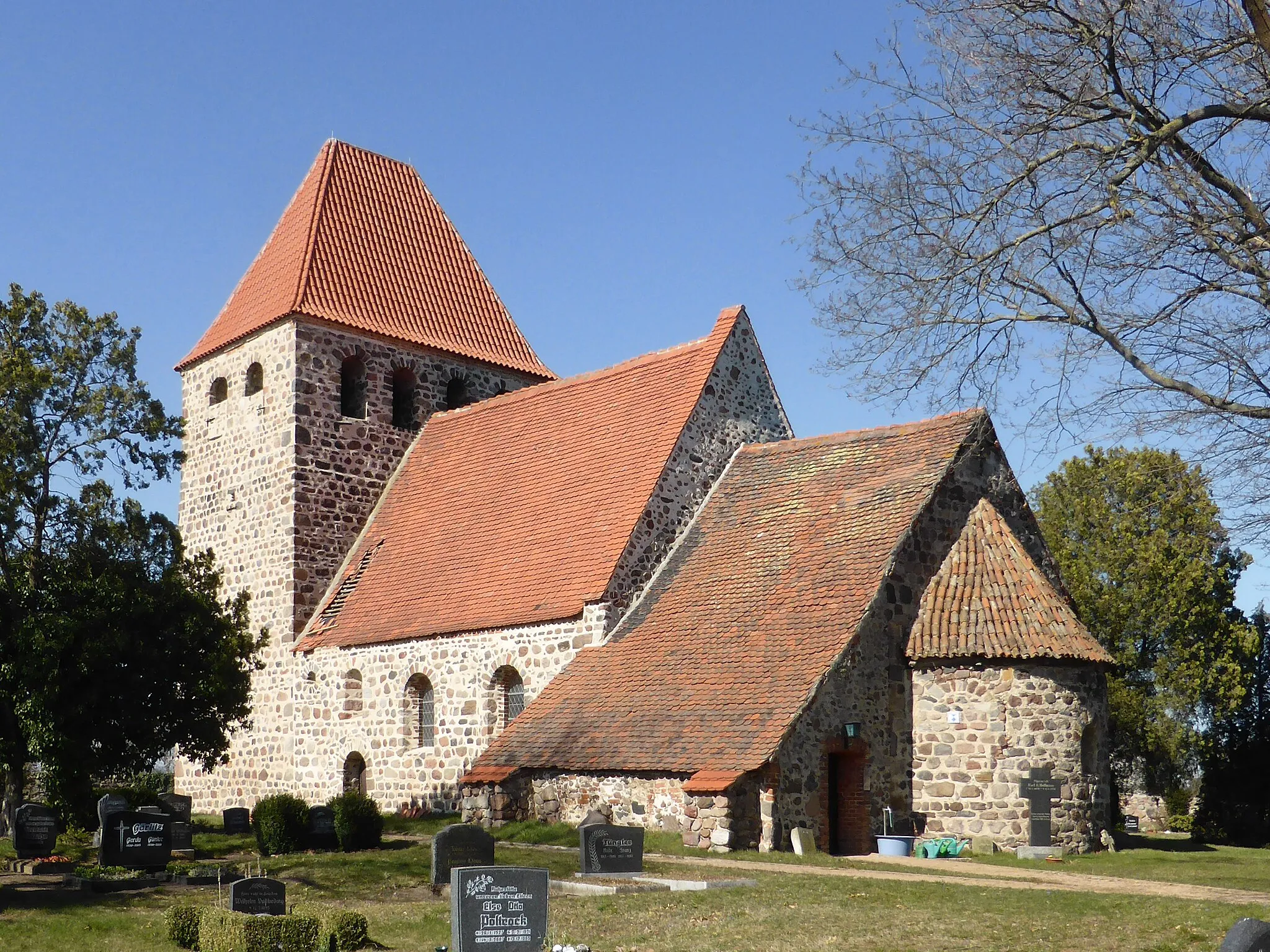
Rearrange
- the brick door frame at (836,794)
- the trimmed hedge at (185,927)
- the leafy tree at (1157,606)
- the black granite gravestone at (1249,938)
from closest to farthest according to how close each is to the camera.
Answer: the black granite gravestone at (1249,938) < the trimmed hedge at (185,927) < the brick door frame at (836,794) < the leafy tree at (1157,606)

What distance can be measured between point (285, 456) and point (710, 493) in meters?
Result: 10.1

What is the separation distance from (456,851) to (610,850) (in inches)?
71.2

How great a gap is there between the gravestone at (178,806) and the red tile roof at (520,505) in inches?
189

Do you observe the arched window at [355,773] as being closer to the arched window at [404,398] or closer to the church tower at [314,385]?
the church tower at [314,385]

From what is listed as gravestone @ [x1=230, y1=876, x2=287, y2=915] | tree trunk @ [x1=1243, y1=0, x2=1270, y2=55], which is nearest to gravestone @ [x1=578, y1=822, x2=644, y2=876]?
gravestone @ [x1=230, y1=876, x2=287, y2=915]

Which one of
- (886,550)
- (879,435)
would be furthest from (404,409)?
(886,550)

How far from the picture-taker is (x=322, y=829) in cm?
2148

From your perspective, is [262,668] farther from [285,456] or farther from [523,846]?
[523,846]

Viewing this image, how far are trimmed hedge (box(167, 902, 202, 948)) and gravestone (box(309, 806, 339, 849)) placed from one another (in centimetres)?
814

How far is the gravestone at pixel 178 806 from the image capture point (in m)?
22.1

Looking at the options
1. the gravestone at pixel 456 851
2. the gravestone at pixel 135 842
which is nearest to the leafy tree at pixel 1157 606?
the gravestone at pixel 456 851

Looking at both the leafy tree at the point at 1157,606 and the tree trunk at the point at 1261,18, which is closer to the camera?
the tree trunk at the point at 1261,18

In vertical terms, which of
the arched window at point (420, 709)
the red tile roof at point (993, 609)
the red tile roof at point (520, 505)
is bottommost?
the arched window at point (420, 709)

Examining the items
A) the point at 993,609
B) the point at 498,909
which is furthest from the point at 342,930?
the point at 993,609
